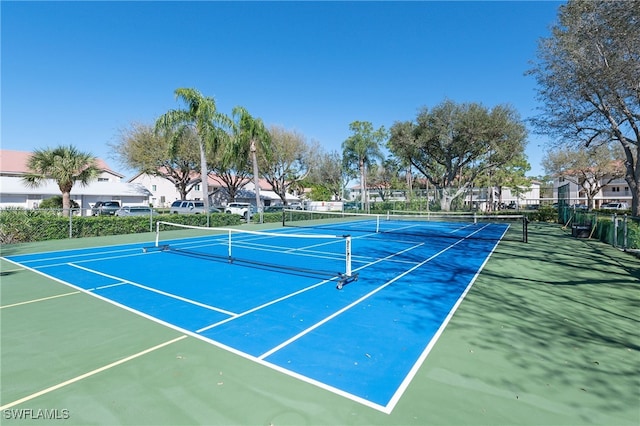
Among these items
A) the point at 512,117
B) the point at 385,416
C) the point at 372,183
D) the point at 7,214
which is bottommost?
the point at 385,416

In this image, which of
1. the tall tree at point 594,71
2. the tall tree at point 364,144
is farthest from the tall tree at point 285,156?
the tall tree at point 594,71

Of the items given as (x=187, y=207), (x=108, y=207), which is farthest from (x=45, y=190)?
(x=187, y=207)

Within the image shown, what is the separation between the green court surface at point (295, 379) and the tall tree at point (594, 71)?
8.86 metres

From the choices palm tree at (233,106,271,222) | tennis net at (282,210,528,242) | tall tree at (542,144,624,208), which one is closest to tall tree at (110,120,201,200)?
palm tree at (233,106,271,222)

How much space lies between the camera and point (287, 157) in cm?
4303

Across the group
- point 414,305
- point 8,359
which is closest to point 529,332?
point 414,305

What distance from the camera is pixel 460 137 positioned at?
110 feet

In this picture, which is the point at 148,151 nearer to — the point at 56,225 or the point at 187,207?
the point at 187,207

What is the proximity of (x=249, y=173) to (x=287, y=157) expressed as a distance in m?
6.53

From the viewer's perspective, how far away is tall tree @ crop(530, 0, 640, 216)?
10.3 m

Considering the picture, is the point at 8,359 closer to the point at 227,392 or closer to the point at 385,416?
the point at 227,392

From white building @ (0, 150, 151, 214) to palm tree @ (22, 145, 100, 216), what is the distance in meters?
7.38

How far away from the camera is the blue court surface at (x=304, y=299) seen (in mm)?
4203

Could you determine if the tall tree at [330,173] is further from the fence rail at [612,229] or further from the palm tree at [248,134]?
the fence rail at [612,229]
